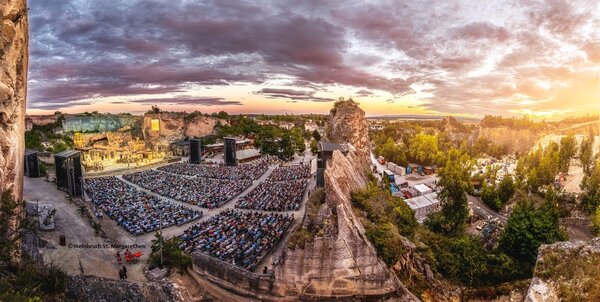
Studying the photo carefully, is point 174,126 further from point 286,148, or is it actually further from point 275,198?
point 275,198

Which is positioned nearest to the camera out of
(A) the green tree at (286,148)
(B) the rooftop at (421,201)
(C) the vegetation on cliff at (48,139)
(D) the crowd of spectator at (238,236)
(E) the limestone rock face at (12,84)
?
(E) the limestone rock face at (12,84)

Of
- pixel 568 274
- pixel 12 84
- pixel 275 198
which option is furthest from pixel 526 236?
pixel 12 84

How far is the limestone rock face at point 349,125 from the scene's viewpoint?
54403mm

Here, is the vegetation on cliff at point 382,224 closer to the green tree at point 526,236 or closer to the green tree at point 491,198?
the green tree at point 526,236

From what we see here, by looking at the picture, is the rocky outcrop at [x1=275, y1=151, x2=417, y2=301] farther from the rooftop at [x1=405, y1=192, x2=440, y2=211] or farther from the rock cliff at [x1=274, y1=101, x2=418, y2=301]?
the rooftop at [x1=405, y1=192, x2=440, y2=211]

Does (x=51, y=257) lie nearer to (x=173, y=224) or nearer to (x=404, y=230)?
(x=173, y=224)

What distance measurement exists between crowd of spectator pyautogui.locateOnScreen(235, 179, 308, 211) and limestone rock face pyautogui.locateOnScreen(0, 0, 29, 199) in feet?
63.6

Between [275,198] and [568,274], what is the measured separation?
25884 millimetres

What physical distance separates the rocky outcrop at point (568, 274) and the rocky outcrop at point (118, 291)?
1280cm

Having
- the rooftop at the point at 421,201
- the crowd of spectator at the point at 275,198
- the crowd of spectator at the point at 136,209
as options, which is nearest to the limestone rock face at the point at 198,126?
the crowd of spectator at the point at 136,209

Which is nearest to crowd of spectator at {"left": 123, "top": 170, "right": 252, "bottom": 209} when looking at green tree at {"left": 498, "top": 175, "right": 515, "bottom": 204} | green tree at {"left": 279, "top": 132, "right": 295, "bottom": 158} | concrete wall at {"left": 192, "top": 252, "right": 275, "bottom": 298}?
concrete wall at {"left": 192, "top": 252, "right": 275, "bottom": 298}

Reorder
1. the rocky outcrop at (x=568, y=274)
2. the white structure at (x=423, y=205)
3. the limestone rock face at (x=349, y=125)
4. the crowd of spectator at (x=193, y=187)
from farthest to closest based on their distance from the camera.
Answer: the limestone rock face at (x=349, y=125) < the crowd of spectator at (x=193, y=187) < the white structure at (x=423, y=205) < the rocky outcrop at (x=568, y=274)

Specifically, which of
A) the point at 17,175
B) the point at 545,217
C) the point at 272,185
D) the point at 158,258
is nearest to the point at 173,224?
the point at 158,258

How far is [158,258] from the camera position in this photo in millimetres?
20500
